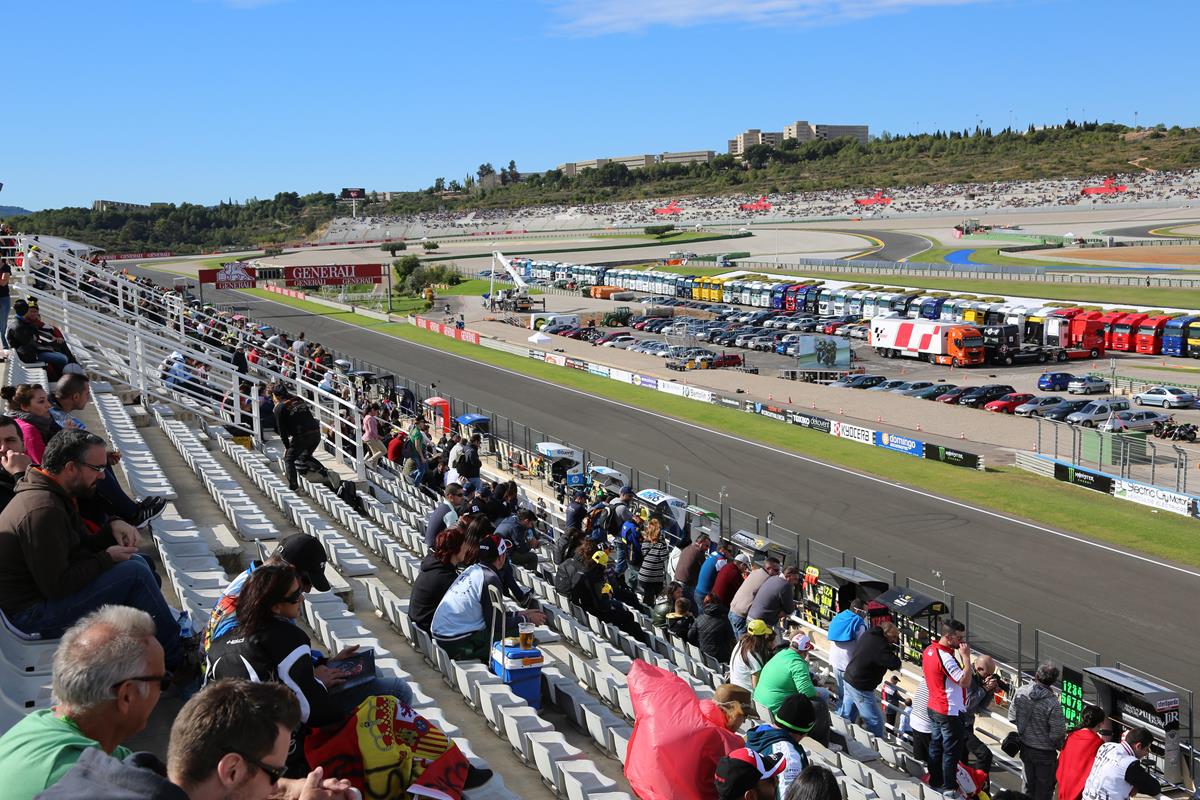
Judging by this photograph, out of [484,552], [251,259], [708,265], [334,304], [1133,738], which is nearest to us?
[484,552]

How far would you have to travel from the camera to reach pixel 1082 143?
632 ft

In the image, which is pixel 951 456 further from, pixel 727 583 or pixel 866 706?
pixel 866 706

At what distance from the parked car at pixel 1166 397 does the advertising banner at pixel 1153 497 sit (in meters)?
14.1

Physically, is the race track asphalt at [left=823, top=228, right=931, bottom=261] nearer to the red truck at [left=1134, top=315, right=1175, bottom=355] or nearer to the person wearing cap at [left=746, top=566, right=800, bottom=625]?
the red truck at [left=1134, top=315, right=1175, bottom=355]

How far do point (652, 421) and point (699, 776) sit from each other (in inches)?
1413

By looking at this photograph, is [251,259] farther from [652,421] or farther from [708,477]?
[708,477]

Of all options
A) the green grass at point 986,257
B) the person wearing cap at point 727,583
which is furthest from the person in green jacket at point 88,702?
the green grass at point 986,257

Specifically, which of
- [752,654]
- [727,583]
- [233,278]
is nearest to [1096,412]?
[727,583]

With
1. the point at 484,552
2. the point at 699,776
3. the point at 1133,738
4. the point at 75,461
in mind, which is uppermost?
the point at 75,461

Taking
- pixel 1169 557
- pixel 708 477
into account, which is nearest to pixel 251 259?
pixel 708 477

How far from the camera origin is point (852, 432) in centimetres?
3784

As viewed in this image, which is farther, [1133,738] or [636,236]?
[636,236]

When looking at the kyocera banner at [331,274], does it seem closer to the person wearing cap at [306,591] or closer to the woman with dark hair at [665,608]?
the woman with dark hair at [665,608]

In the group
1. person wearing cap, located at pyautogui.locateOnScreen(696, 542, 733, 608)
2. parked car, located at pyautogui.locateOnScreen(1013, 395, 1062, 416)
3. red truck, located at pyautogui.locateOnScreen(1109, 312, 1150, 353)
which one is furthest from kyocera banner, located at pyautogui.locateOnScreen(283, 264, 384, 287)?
person wearing cap, located at pyautogui.locateOnScreen(696, 542, 733, 608)
